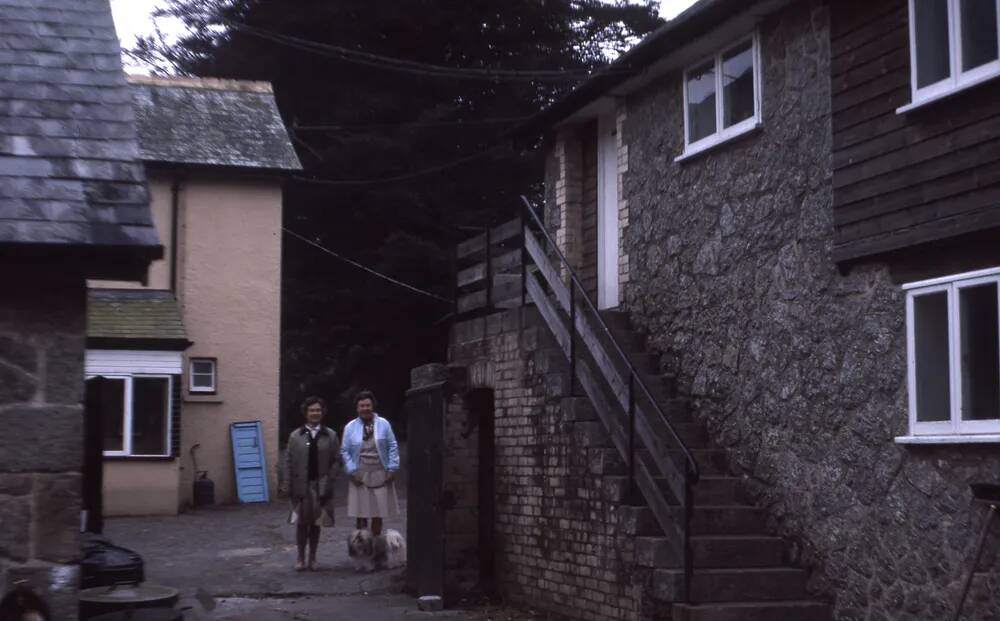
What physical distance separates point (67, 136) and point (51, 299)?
1.03 m

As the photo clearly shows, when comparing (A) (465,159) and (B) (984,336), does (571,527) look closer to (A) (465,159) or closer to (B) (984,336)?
(B) (984,336)

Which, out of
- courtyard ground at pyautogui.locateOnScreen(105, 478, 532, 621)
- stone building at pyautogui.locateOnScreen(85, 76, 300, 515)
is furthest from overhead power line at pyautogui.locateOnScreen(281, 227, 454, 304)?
courtyard ground at pyautogui.locateOnScreen(105, 478, 532, 621)

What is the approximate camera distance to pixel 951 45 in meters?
10.4

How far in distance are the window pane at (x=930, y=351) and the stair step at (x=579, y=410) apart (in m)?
3.38

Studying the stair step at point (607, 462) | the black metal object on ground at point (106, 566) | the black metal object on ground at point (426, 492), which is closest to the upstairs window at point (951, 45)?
the stair step at point (607, 462)

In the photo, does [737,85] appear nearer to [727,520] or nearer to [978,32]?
[978,32]

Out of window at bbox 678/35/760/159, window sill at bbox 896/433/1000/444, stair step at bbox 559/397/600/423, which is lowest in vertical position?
window sill at bbox 896/433/1000/444

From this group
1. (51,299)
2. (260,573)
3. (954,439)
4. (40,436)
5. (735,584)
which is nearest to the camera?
(40,436)

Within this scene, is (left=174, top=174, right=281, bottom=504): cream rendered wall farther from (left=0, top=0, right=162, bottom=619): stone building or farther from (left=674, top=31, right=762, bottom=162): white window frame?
(left=0, top=0, right=162, bottom=619): stone building

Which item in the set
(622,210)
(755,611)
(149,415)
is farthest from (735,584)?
(149,415)

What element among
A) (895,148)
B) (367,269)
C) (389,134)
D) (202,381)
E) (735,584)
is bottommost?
(735,584)

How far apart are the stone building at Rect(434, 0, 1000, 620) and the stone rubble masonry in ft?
0.11

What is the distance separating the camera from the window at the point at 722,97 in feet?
43.5

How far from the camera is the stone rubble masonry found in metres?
12.4
